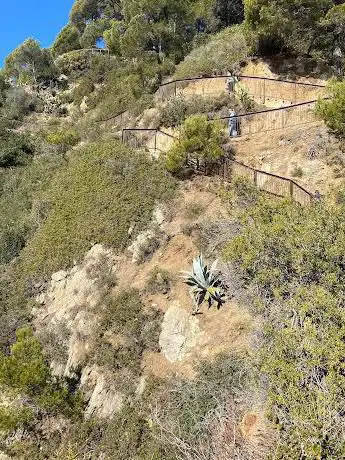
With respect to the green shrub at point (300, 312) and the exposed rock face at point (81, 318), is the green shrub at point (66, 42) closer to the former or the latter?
the exposed rock face at point (81, 318)

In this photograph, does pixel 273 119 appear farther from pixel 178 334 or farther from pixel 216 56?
pixel 178 334

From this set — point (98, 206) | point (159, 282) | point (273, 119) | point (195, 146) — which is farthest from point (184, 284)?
point (273, 119)

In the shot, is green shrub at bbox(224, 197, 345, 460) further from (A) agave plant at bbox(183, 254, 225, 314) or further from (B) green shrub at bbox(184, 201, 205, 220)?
(B) green shrub at bbox(184, 201, 205, 220)

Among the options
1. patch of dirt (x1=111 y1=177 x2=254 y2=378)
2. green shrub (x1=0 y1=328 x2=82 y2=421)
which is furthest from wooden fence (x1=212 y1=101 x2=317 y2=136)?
green shrub (x1=0 y1=328 x2=82 y2=421)

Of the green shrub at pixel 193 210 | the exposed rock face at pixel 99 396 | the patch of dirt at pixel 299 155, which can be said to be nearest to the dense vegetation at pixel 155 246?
the exposed rock face at pixel 99 396

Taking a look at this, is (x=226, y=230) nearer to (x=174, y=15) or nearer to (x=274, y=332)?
(x=274, y=332)

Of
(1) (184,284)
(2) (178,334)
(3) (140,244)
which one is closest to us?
(2) (178,334)
